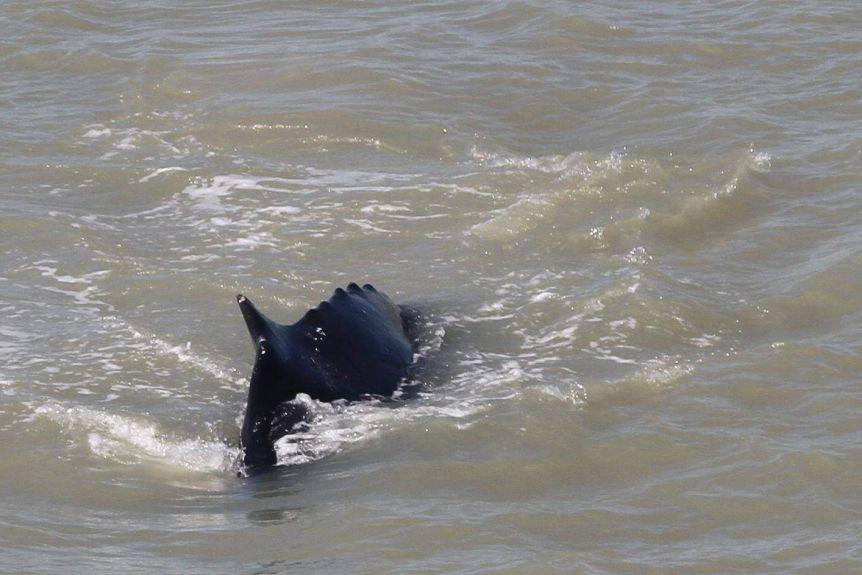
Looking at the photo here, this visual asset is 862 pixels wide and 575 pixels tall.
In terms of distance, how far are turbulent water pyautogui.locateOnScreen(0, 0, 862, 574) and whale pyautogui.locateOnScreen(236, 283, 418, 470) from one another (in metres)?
0.14

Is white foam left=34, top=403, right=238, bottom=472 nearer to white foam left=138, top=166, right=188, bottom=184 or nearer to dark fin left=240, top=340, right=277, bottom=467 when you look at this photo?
dark fin left=240, top=340, right=277, bottom=467

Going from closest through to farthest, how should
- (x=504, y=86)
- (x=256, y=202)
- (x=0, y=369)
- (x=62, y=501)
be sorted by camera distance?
(x=62, y=501)
(x=0, y=369)
(x=256, y=202)
(x=504, y=86)

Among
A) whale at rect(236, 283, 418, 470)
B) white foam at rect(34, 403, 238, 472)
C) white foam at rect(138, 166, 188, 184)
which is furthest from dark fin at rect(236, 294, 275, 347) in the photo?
white foam at rect(138, 166, 188, 184)

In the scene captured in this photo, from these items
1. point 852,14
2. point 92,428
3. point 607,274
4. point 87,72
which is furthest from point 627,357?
point 852,14

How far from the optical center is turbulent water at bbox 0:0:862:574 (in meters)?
6.59

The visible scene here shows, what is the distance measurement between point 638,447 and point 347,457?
1.47m

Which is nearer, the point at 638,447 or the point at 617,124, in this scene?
the point at 638,447

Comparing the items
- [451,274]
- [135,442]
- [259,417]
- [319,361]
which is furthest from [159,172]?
[259,417]

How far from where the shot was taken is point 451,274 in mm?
10180

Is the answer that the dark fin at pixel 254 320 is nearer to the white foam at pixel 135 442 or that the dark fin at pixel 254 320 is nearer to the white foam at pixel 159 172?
the white foam at pixel 135 442

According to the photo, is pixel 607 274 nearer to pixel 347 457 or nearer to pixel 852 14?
pixel 347 457

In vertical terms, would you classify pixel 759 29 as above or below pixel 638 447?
above

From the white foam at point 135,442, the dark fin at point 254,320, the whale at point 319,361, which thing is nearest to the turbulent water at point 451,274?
the white foam at point 135,442

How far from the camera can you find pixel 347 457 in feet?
24.0
